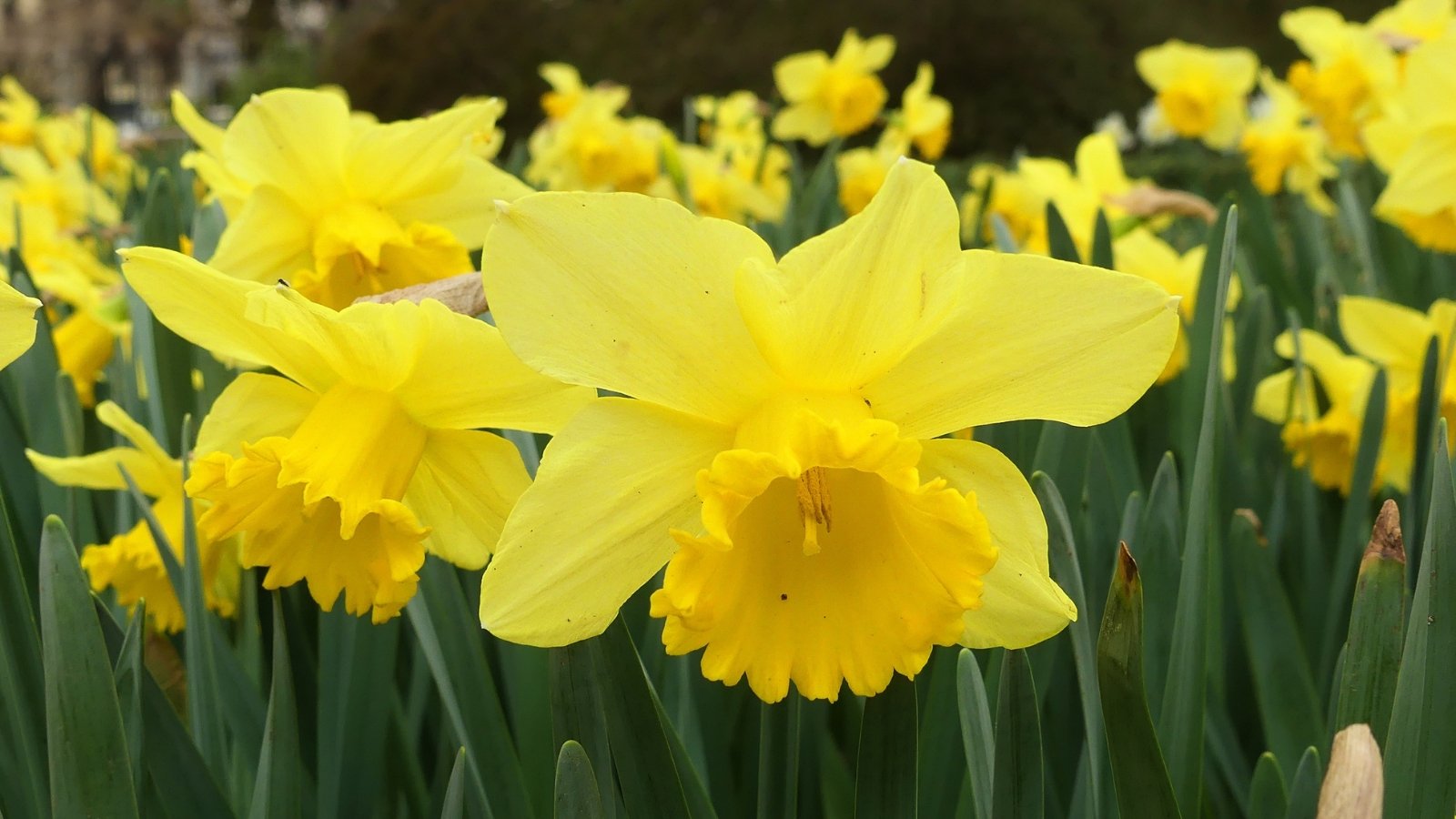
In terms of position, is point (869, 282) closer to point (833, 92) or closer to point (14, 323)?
point (14, 323)

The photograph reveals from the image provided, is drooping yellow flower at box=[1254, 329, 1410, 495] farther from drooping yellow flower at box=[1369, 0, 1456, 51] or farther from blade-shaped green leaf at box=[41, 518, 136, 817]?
blade-shaped green leaf at box=[41, 518, 136, 817]

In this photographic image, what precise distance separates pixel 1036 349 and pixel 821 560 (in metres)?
0.20

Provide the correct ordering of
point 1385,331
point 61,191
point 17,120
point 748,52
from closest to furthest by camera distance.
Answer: point 1385,331 → point 61,191 → point 17,120 → point 748,52

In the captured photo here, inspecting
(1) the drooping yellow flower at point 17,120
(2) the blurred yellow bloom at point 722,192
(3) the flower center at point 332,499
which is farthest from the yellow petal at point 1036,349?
(1) the drooping yellow flower at point 17,120

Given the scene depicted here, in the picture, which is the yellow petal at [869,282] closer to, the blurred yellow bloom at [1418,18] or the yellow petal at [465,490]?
the yellow petal at [465,490]

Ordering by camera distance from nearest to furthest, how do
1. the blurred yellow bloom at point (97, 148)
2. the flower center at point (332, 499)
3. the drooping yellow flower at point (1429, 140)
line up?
the flower center at point (332, 499) < the drooping yellow flower at point (1429, 140) < the blurred yellow bloom at point (97, 148)

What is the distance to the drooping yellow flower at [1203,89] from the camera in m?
4.05

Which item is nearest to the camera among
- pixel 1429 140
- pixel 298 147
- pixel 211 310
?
pixel 211 310

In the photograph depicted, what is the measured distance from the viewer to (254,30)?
68.3ft

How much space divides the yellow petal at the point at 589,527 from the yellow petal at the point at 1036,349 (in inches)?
6.4

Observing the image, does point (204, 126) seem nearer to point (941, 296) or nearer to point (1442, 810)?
point (941, 296)

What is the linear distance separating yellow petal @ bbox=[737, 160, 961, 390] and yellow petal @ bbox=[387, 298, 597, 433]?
140 millimetres

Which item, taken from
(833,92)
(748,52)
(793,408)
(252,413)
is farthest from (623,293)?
(748,52)

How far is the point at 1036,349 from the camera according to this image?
789 millimetres
